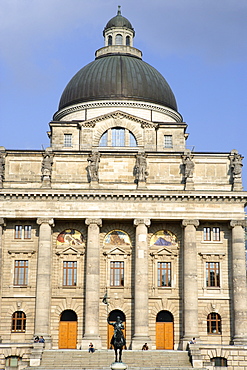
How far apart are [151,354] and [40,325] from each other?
31.8 feet

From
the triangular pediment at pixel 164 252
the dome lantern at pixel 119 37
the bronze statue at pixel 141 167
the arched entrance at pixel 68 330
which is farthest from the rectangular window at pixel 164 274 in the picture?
the dome lantern at pixel 119 37

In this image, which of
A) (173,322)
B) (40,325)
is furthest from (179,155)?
(40,325)

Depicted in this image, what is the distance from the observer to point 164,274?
176 ft

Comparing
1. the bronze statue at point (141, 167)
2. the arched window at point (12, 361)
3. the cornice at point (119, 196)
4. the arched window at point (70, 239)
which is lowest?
the arched window at point (12, 361)

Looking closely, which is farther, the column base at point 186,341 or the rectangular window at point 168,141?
the rectangular window at point 168,141

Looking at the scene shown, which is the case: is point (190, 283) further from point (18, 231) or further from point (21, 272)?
point (18, 231)

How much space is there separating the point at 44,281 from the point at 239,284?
660 inches

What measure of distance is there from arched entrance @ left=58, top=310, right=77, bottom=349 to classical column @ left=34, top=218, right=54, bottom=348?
5.20ft

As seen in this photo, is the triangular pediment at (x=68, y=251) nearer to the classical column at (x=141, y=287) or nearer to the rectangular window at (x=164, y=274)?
the classical column at (x=141, y=287)

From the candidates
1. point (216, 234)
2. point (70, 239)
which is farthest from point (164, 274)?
point (70, 239)

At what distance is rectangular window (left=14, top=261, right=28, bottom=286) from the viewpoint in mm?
52906

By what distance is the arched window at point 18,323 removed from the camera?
51.8 m

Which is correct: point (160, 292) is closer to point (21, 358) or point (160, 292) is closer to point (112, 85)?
point (21, 358)

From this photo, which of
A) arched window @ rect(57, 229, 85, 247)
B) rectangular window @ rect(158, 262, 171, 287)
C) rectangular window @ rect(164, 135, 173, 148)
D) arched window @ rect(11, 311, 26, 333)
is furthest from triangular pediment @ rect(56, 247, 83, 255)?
rectangular window @ rect(164, 135, 173, 148)
